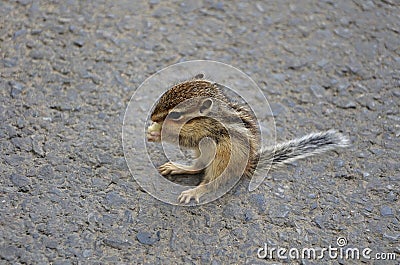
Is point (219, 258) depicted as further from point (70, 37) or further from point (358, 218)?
point (70, 37)

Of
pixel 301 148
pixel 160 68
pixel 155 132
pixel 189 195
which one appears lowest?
pixel 189 195

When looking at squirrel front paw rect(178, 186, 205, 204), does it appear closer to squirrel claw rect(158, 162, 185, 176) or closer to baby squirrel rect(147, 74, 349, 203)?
baby squirrel rect(147, 74, 349, 203)

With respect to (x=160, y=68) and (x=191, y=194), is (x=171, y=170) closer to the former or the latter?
(x=191, y=194)

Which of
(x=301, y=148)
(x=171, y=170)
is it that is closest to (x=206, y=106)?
(x=171, y=170)

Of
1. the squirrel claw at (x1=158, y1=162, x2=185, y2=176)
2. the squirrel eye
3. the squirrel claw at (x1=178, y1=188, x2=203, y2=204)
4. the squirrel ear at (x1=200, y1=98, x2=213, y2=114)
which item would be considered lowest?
the squirrel claw at (x1=178, y1=188, x2=203, y2=204)

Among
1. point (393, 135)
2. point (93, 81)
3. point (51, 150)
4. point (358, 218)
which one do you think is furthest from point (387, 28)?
point (51, 150)

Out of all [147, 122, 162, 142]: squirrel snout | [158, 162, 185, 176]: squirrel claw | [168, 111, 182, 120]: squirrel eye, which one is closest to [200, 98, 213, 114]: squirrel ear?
[168, 111, 182, 120]: squirrel eye
